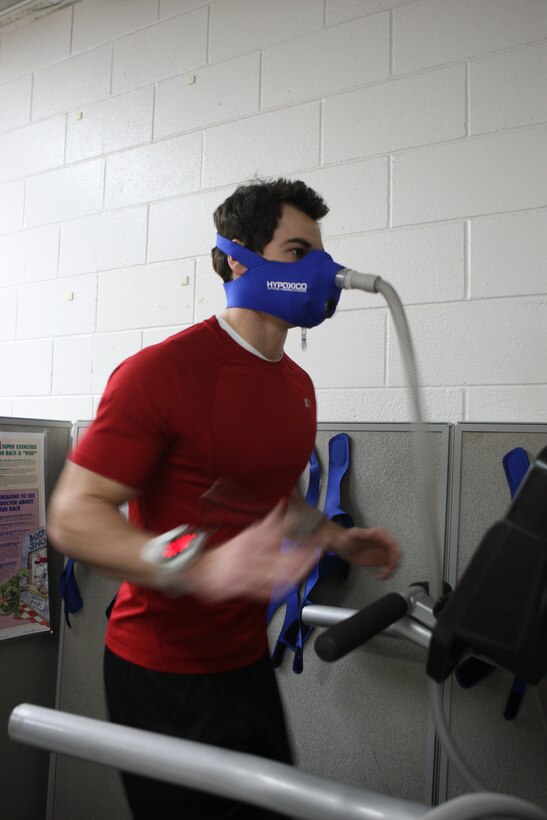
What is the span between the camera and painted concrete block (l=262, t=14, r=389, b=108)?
191 cm

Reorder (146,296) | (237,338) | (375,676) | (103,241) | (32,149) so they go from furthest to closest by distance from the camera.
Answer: (32,149)
(103,241)
(146,296)
(375,676)
(237,338)

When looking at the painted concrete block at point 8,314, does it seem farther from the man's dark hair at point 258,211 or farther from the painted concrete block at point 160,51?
the man's dark hair at point 258,211

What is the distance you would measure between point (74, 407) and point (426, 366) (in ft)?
4.21

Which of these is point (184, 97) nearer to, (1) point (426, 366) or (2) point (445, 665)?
(1) point (426, 366)

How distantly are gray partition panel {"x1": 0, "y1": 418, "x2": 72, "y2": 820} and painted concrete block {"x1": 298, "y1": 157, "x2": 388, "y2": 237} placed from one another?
1097 millimetres

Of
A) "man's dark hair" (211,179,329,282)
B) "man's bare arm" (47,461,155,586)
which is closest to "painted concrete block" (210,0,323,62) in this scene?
"man's dark hair" (211,179,329,282)

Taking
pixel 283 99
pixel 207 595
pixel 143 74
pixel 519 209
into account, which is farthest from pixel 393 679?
pixel 143 74

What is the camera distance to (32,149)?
2594 millimetres

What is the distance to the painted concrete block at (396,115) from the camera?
1785 mm

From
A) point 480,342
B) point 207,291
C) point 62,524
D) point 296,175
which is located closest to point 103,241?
point 207,291

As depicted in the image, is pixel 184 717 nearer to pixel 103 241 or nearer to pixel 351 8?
pixel 103 241

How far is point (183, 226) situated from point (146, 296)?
266mm

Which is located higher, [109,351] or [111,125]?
[111,125]

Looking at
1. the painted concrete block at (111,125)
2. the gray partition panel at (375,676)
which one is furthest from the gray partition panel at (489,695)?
the painted concrete block at (111,125)
